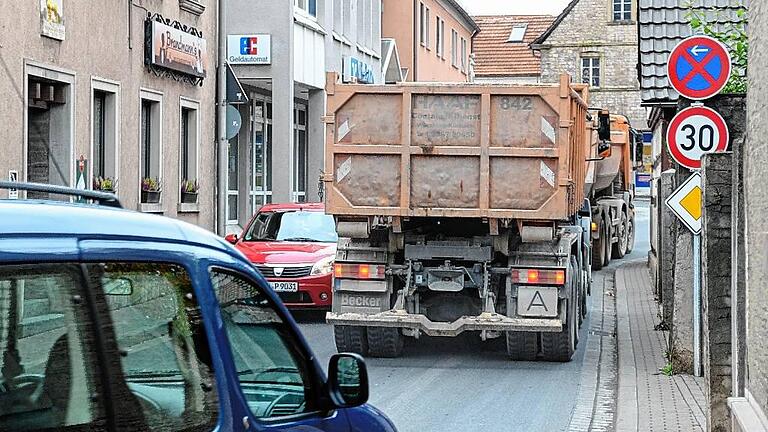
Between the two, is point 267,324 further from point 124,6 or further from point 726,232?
point 124,6

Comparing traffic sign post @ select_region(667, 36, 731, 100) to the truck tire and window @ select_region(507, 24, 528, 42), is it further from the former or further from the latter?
window @ select_region(507, 24, 528, 42)

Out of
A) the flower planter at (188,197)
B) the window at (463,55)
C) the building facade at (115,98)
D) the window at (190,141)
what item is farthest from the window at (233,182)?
the window at (463,55)

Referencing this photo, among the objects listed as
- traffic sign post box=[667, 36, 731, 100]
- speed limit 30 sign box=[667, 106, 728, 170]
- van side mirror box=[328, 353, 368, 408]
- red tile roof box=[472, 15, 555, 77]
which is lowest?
van side mirror box=[328, 353, 368, 408]

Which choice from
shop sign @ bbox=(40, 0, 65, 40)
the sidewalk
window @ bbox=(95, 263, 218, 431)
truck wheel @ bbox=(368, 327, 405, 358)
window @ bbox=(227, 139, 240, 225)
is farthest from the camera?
window @ bbox=(227, 139, 240, 225)

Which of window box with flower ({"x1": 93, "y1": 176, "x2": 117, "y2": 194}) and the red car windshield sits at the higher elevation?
window box with flower ({"x1": 93, "y1": 176, "x2": 117, "y2": 194})

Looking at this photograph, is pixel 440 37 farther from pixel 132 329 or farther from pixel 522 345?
pixel 132 329

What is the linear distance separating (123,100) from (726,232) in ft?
37.8

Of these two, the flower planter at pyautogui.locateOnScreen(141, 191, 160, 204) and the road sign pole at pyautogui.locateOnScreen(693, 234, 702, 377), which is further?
the flower planter at pyautogui.locateOnScreen(141, 191, 160, 204)

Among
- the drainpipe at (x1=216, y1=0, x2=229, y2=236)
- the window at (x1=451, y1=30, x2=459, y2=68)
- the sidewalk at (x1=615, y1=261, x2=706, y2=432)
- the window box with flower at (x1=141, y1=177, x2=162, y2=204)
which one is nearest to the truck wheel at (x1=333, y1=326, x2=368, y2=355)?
the sidewalk at (x1=615, y1=261, x2=706, y2=432)

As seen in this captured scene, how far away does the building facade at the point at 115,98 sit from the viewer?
53.0 feet

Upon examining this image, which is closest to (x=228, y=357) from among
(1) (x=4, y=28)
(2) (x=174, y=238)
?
(2) (x=174, y=238)

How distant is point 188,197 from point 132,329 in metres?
19.7

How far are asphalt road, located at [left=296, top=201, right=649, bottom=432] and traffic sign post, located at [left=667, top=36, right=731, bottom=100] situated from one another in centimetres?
295

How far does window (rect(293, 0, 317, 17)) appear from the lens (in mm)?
31141
